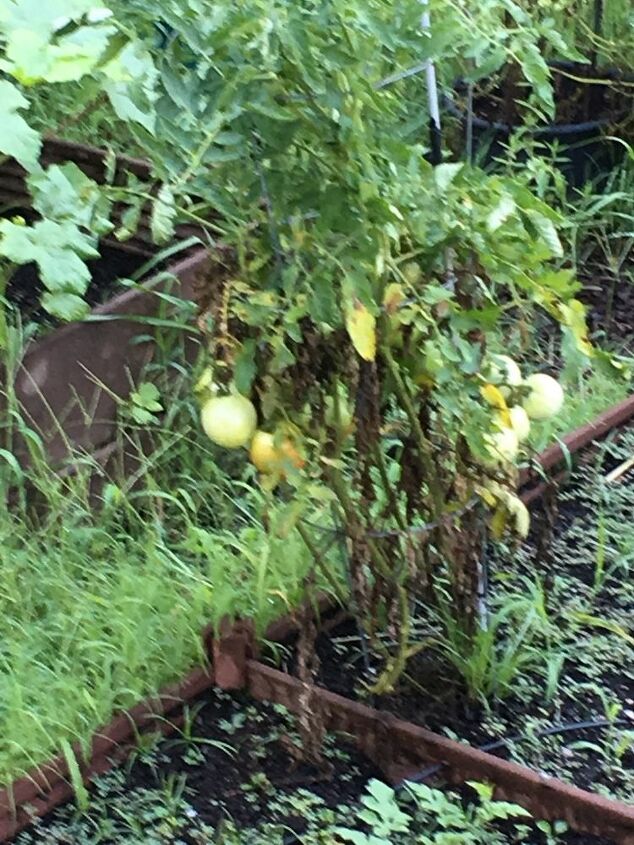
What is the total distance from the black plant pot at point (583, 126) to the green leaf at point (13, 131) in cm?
268

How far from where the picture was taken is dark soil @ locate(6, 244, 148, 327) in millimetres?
3170

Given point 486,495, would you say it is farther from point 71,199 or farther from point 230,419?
point 71,199

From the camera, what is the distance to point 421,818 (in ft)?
6.34

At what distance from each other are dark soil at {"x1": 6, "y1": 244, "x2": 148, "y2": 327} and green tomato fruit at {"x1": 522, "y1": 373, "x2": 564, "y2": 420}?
5.17 feet

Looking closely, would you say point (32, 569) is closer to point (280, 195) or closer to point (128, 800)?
point (128, 800)

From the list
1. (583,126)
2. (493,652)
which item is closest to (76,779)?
(493,652)

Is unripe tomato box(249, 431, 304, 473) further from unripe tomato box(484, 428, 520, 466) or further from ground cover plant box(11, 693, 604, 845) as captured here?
ground cover plant box(11, 693, 604, 845)

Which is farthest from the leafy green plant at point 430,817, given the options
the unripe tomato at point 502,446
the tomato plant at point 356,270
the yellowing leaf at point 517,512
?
the unripe tomato at point 502,446

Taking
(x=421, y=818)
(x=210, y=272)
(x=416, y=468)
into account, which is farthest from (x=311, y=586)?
(x=210, y=272)

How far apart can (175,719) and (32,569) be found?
21.6 inches

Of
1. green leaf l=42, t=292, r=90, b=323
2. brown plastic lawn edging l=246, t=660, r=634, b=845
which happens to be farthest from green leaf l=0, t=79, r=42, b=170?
brown plastic lawn edging l=246, t=660, r=634, b=845

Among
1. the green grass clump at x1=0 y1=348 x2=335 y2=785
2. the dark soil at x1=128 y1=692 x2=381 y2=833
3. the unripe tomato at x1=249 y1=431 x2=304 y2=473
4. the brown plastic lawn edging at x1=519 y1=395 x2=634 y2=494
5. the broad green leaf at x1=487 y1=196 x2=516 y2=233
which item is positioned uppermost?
the broad green leaf at x1=487 y1=196 x2=516 y2=233

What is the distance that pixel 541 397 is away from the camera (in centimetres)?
188

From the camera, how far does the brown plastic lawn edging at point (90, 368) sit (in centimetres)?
274
